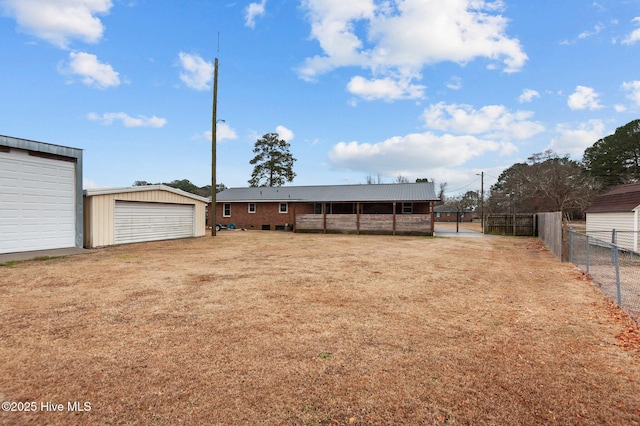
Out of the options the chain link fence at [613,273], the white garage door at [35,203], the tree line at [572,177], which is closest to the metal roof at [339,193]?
the chain link fence at [613,273]

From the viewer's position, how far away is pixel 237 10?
14.7m

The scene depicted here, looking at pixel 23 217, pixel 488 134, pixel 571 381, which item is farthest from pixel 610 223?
pixel 23 217

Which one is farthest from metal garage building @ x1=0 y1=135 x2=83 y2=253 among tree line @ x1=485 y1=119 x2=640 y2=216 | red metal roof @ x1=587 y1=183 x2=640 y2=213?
tree line @ x1=485 y1=119 x2=640 y2=216

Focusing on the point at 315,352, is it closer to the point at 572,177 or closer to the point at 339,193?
the point at 339,193

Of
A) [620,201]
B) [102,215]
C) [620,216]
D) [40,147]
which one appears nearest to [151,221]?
[102,215]

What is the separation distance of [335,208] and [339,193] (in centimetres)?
159

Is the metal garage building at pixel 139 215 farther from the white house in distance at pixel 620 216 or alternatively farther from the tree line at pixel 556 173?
the tree line at pixel 556 173

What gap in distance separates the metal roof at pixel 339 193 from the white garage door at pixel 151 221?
9.25 metres

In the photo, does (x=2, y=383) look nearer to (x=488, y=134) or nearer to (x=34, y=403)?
(x=34, y=403)

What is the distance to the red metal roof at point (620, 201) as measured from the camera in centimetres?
1551

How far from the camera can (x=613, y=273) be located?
914cm

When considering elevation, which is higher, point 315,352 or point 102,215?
point 102,215

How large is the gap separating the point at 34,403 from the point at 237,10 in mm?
16639

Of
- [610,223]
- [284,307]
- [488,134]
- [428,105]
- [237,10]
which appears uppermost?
[237,10]
